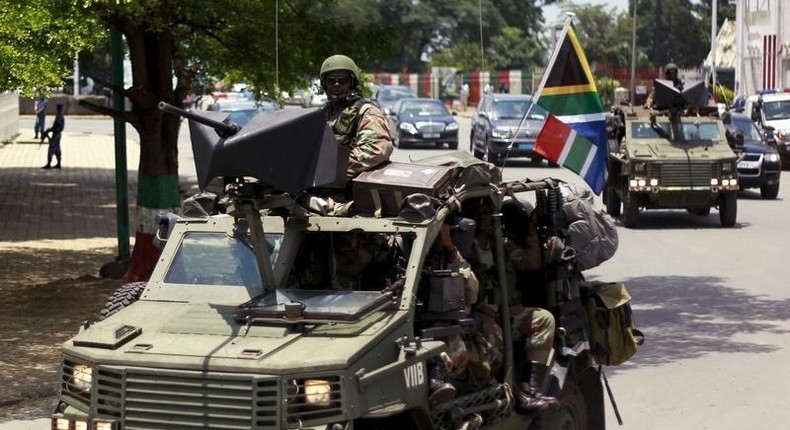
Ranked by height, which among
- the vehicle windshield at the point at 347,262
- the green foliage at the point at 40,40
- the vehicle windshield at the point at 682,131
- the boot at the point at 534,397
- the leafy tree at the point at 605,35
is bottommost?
the boot at the point at 534,397

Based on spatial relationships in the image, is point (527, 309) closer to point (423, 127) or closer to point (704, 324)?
point (704, 324)

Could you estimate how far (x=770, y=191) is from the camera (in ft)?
88.7

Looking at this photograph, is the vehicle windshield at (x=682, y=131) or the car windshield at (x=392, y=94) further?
the car windshield at (x=392, y=94)

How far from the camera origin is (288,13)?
54.6ft

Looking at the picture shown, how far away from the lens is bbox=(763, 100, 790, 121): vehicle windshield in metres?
35.3

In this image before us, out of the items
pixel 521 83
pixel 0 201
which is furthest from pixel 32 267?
pixel 521 83

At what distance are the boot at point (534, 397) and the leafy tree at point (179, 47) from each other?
717 centimetres

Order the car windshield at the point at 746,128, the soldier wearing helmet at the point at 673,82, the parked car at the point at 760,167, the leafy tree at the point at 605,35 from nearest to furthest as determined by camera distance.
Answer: the soldier wearing helmet at the point at 673,82 → the parked car at the point at 760,167 → the car windshield at the point at 746,128 → the leafy tree at the point at 605,35

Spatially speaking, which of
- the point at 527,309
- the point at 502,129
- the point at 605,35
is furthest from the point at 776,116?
the point at 605,35

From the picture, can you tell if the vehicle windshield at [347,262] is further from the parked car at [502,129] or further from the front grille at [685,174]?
the parked car at [502,129]

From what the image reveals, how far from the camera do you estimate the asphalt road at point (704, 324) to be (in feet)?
35.0

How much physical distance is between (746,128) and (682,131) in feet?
19.6

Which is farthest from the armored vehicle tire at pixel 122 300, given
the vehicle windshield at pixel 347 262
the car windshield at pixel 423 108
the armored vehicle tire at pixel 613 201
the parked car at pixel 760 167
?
the car windshield at pixel 423 108

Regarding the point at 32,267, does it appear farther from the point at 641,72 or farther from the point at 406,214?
the point at 641,72
